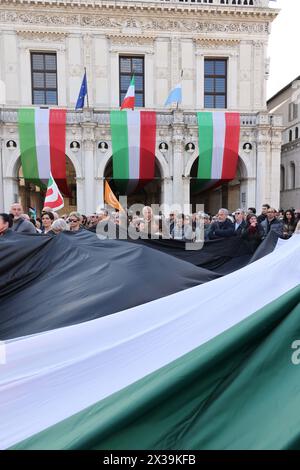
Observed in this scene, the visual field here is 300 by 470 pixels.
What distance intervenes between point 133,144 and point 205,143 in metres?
3.76

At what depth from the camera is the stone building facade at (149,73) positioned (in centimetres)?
1938

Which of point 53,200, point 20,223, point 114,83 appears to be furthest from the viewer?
point 114,83

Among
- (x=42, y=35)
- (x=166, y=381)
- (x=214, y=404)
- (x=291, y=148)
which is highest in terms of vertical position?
(x=42, y=35)

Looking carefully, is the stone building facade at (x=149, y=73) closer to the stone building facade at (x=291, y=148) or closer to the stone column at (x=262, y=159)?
the stone column at (x=262, y=159)

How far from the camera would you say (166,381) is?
1.81 metres

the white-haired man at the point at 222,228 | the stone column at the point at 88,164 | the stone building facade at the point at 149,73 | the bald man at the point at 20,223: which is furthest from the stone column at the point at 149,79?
the bald man at the point at 20,223

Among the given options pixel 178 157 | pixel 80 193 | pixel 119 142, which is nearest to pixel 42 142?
pixel 80 193

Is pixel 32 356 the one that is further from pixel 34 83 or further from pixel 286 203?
pixel 286 203

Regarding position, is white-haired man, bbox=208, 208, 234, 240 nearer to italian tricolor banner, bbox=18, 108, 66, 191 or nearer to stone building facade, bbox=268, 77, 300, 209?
italian tricolor banner, bbox=18, 108, 66, 191

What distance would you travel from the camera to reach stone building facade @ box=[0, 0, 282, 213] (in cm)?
1938

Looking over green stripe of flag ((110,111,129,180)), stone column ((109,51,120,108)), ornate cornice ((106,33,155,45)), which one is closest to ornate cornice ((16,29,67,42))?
ornate cornice ((106,33,155,45))

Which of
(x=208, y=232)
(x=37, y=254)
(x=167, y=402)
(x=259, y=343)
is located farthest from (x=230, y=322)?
(x=208, y=232)

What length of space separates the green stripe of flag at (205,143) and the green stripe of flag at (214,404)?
17.9m

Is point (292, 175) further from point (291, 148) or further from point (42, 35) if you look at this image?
point (42, 35)
